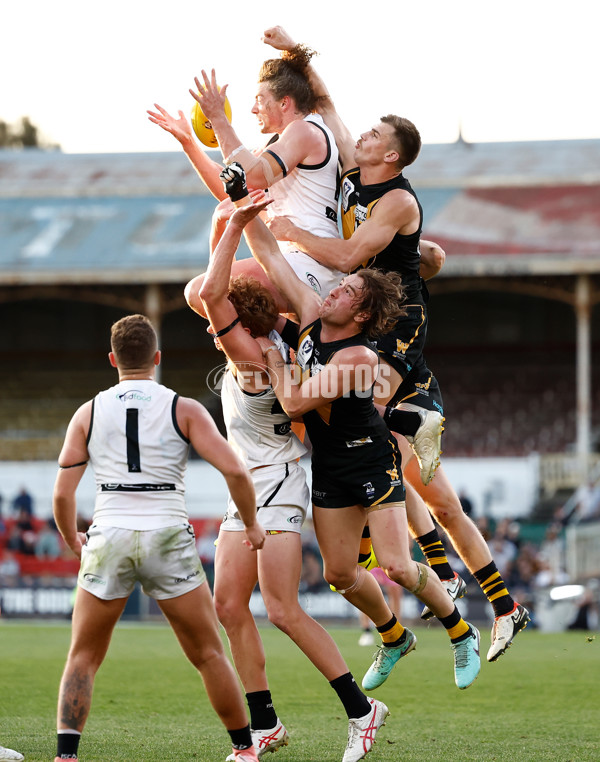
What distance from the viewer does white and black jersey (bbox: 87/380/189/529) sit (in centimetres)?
545

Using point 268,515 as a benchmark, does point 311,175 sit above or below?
above

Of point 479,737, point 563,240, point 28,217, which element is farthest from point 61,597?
point 479,737

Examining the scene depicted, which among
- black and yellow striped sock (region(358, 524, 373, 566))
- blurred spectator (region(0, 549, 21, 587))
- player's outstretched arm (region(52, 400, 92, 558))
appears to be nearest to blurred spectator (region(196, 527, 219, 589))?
blurred spectator (region(0, 549, 21, 587))

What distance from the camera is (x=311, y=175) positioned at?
6.77 meters

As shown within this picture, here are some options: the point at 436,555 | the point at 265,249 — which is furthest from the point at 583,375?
the point at 265,249

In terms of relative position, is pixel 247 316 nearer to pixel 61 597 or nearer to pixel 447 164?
pixel 61 597

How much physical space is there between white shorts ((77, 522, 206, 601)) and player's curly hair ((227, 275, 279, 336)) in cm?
138

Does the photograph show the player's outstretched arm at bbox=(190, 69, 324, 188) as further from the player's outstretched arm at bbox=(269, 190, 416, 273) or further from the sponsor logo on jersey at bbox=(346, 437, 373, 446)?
the sponsor logo on jersey at bbox=(346, 437, 373, 446)

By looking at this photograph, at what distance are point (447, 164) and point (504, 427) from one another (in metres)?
7.35

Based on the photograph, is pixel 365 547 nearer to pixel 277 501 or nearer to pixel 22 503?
pixel 277 501

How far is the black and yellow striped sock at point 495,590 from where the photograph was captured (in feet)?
24.0

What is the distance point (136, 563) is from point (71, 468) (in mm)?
536

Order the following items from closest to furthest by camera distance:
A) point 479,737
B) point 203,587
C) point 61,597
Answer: point 203,587
point 479,737
point 61,597

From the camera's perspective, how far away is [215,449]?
17.8 ft
